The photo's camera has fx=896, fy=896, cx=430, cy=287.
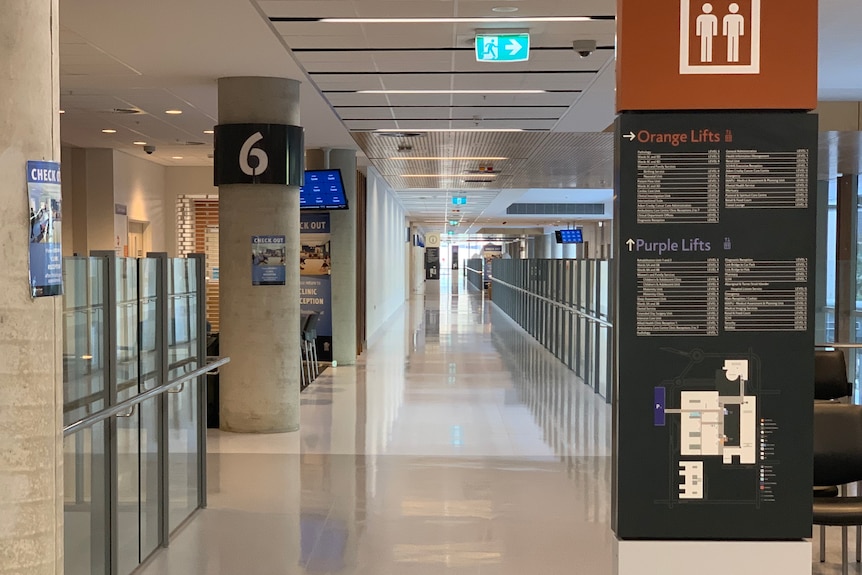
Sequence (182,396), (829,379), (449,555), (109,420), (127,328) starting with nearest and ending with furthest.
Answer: (109,420) → (127,328) → (449,555) → (182,396) → (829,379)

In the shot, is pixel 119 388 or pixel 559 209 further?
pixel 559 209

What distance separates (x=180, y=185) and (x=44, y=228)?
14234 mm

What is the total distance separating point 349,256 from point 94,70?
235 inches

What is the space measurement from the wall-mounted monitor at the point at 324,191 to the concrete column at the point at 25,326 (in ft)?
30.8

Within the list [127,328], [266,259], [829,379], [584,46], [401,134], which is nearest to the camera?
[127,328]

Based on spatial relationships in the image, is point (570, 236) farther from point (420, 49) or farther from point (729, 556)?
point (729, 556)

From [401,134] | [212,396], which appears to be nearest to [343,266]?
[401,134]

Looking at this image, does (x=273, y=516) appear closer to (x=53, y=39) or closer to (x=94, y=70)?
(x=53, y=39)

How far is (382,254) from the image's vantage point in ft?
66.7

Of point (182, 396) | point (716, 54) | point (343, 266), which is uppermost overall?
point (716, 54)

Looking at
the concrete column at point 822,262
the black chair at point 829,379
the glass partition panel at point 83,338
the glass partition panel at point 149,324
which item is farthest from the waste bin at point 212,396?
the concrete column at point 822,262

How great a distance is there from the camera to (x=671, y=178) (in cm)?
259

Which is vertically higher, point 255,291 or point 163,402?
point 255,291

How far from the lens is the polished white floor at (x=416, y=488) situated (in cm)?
473
